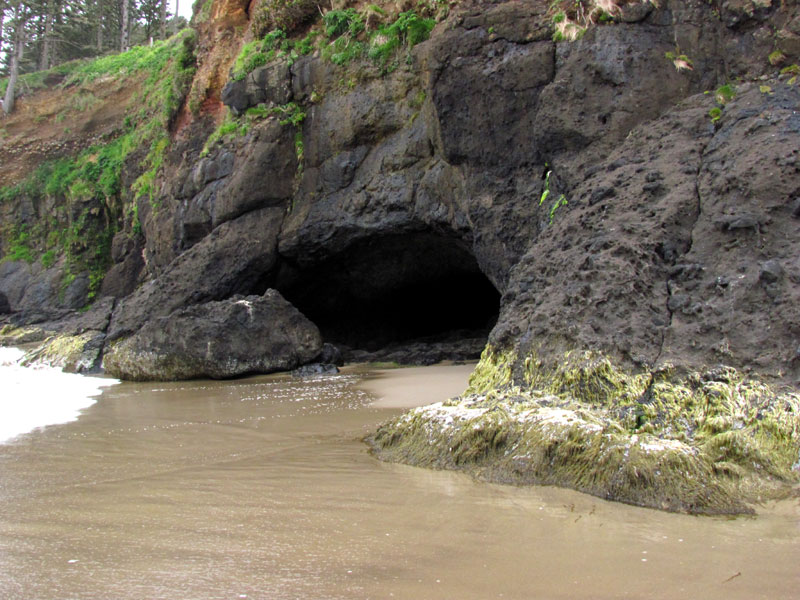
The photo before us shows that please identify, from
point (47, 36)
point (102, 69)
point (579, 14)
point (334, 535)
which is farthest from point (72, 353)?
point (47, 36)

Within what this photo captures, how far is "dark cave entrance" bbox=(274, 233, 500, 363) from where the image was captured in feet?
37.8

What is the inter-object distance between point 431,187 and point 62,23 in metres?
29.1

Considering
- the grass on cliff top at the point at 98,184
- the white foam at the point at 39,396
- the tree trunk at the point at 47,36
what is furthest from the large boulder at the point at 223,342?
A: the tree trunk at the point at 47,36

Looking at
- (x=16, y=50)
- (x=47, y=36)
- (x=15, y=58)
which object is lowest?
(x=15, y=58)

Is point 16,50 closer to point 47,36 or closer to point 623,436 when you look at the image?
point 47,36

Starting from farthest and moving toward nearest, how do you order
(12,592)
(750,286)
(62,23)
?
1. (62,23)
2. (750,286)
3. (12,592)

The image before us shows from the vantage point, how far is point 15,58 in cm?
2559

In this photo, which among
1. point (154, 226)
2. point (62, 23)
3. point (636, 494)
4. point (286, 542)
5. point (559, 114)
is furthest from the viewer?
point (62, 23)

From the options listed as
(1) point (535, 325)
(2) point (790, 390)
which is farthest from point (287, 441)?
(2) point (790, 390)

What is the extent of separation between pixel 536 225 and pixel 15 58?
25.3 m

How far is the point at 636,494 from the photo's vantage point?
313 centimetres

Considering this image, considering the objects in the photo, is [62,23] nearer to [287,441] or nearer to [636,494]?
[287,441]

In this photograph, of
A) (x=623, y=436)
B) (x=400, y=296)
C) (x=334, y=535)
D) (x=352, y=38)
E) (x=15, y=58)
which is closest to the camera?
(x=334, y=535)

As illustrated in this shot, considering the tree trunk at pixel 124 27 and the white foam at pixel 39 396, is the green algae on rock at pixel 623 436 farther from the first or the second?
the tree trunk at pixel 124 27
